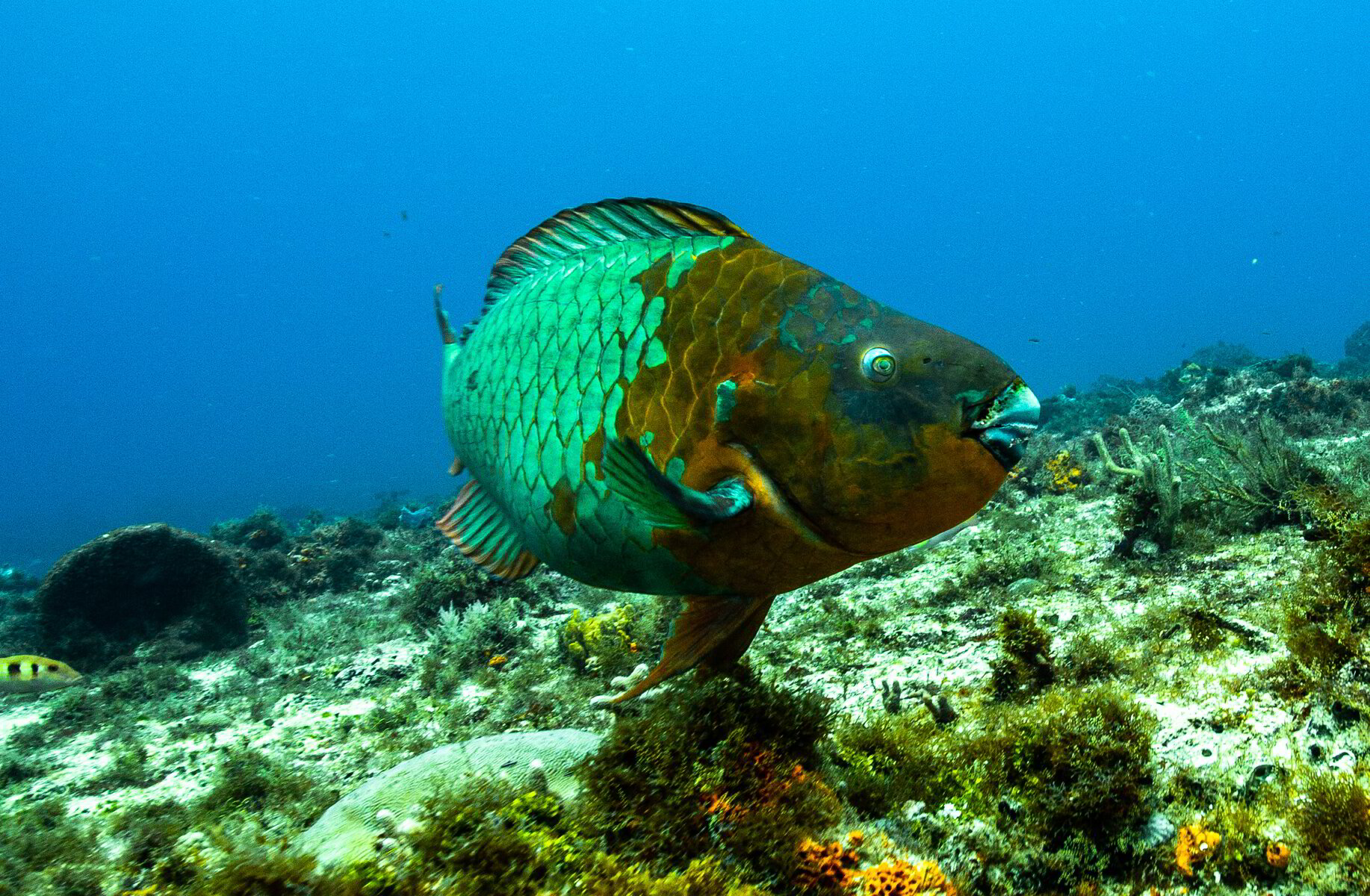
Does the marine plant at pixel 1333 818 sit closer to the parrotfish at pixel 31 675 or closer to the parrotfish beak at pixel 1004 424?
the parrotfish beak at pixel 1004 424

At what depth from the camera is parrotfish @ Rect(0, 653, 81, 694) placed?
18.6ft

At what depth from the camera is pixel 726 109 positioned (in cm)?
15812

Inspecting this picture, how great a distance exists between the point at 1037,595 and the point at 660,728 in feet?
11.0

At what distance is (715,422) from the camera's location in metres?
1.62

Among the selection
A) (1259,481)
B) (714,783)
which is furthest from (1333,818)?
(1259,481)

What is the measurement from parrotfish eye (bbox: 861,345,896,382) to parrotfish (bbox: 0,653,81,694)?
7.67 metres

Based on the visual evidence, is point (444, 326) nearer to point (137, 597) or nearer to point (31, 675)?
point (31, 675)

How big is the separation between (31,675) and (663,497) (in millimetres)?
7381

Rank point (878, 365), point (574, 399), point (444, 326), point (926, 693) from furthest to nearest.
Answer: point (926, 693)
point (444, 326)
point (574, 399)
point (878, 365)

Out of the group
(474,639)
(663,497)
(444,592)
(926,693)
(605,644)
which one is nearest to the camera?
(663,497)

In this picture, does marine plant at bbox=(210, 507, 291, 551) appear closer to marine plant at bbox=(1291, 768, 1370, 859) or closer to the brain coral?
the brain coral

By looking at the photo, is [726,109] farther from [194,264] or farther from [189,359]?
[189,359]

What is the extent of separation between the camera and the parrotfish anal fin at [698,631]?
65.1 inches

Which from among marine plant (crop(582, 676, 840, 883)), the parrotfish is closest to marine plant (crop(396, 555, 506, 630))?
the parrotfish
